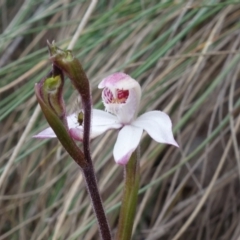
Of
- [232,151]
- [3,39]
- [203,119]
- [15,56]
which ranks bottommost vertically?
[232,151]

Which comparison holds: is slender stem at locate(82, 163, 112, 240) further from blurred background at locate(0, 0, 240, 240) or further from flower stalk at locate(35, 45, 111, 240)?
blurred background at locate(0, 0, 240, 240)

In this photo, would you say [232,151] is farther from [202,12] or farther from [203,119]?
[202,12]

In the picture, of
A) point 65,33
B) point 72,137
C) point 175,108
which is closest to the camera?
point 72,137

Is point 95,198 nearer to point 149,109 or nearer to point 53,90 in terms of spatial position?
point 53,90

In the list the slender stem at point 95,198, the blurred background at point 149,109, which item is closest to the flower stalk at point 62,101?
the slender stem at point 95,198

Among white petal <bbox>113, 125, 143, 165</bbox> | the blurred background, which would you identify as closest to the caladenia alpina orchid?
white petal <bbox>113, 125, 143, 165</bbox>

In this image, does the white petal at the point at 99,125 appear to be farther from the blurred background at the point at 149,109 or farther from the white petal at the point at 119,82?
the blurred background at the point at 149,109

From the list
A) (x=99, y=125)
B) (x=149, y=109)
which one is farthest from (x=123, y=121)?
(x=149, y=109)

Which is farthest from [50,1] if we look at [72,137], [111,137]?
[72,137]

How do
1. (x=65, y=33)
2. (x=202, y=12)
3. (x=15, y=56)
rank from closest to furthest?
(x=202, y=12), (x=65, y=33), (x=15, y=56)
